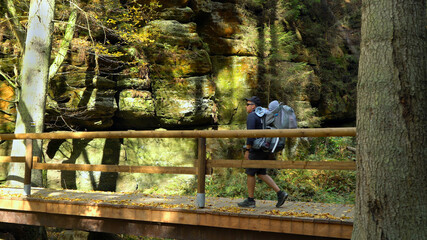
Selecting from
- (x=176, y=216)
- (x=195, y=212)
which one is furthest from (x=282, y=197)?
(x=176, y=216)

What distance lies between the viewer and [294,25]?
17719 millimetres

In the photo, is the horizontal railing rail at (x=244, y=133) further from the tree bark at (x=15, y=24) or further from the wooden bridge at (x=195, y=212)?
the tree bark at (x=15, y=24)

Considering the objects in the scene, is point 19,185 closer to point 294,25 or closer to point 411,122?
point 411,122

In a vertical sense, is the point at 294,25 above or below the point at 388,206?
above

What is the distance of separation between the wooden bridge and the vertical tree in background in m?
1.06

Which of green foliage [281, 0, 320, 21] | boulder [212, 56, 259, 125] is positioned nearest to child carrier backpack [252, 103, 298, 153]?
boulder [212, 56, 259, 125]

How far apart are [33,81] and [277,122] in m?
6.49

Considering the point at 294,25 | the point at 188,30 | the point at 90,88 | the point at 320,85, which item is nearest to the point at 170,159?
the point at 90,88

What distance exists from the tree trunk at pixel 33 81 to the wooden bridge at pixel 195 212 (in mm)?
2259

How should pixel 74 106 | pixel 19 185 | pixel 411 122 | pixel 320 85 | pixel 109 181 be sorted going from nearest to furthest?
pixel 411 122 < pixel 19 185 < pixel 74 106 < pixel 109 181 < pixel 320 85

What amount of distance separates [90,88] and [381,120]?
10.6 metres

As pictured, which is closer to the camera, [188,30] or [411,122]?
[411,122]

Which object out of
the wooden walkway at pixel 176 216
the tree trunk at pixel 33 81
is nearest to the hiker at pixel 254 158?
the wooden walkway at pixel 176 216

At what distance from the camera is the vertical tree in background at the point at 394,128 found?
3.43m
